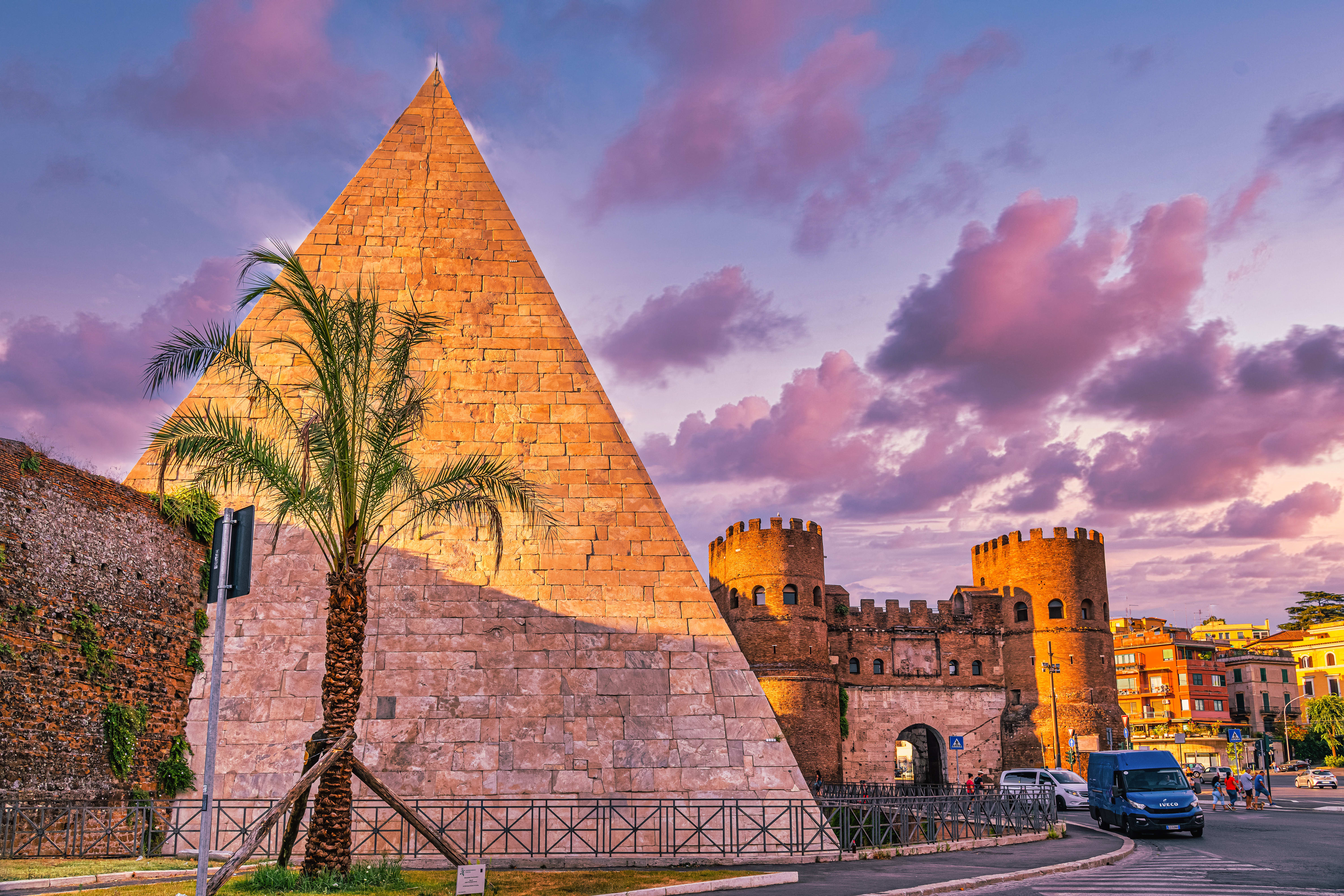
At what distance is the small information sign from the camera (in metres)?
9.41

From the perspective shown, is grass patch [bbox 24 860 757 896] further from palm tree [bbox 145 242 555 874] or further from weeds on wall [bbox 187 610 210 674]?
weeds on wall [bbox 187 610 210 674]

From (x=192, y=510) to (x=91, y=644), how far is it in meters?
2.94

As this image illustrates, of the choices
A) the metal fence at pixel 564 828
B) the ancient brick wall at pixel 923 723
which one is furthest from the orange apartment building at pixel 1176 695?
the metal fence at pixel 564 828

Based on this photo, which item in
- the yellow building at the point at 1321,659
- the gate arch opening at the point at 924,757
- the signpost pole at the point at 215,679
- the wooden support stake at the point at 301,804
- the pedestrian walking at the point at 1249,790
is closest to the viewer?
the signpost pole at the point at 215,679

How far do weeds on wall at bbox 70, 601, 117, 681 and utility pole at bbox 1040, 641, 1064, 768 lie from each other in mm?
38900

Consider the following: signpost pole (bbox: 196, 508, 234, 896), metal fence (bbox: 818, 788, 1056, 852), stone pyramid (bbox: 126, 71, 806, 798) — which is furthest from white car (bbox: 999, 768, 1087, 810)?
signpost pole (bbox: 196, 508, 234, 896)

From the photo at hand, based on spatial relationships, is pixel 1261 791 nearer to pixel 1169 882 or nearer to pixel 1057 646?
pixel 1057 646

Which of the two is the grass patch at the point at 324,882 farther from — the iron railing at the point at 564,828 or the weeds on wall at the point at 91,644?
the weeds on wall at the point at 91,644

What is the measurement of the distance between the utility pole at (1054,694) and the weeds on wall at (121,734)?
38.3m

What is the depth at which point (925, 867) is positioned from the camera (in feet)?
42.1

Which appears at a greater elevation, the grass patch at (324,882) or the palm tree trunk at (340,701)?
the palm tree trunk at (340,701)

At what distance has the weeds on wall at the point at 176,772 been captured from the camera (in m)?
13.7

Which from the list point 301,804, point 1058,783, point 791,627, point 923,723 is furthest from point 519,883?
point 923,723

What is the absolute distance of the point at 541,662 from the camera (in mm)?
15039
